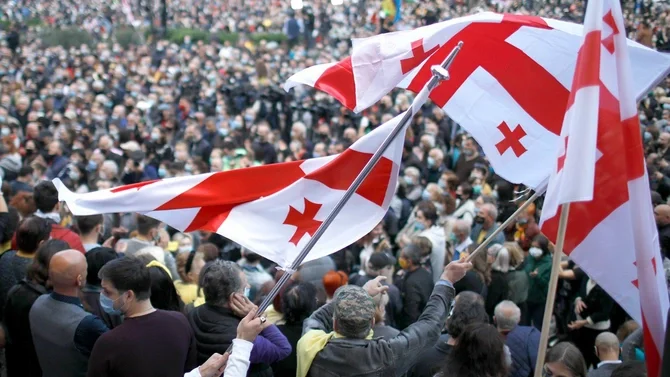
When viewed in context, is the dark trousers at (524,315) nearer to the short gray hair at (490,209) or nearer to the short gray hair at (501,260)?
the short gray hair at (501,260)

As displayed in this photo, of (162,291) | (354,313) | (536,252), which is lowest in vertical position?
(536,252)

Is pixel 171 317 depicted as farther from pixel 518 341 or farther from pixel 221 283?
pixel 518 341

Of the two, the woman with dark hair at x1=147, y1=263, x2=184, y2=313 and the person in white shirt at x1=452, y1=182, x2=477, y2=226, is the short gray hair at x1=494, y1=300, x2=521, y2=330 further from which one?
the person in white shirt at x1=452, y1=182, x2=477, y2=226

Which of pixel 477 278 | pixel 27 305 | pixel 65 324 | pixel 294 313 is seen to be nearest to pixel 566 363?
pixel 294 313

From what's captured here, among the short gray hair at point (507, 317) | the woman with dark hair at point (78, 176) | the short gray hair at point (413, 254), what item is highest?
the short gray hair at point (507, 317)

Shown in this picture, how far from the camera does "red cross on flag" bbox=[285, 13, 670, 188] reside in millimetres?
4133

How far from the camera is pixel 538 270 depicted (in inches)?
281

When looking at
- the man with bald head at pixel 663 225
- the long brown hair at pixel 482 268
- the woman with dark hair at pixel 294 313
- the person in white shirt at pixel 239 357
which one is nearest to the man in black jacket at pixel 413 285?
the long brown hair at pixel 482 268

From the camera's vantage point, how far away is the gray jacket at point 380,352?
11.5 feet

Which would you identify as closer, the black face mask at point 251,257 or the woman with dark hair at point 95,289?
the woman with dark hair at point 95,289

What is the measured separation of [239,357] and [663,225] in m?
3.96

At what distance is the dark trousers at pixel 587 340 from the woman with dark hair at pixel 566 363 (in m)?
2.72

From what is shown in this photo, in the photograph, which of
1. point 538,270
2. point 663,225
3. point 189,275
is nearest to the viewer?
point 189,275

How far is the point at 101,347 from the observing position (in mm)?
3459
